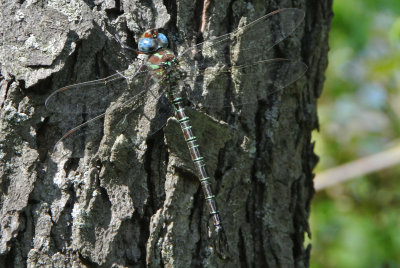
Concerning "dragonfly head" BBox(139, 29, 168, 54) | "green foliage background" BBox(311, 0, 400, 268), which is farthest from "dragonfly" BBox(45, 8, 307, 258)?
"green foliage background" BBox(311, 0, 400, 268)

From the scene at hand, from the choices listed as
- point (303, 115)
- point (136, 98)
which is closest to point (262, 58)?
point (303, 115)

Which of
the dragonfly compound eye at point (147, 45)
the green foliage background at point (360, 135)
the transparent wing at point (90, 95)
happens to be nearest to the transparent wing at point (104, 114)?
the transparent wing at point (90, 95)

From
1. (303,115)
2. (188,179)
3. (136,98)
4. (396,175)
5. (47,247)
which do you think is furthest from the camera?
(396,175)

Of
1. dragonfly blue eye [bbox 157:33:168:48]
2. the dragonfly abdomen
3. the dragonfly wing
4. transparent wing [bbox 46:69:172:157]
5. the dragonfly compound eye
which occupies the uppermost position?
dragonfly blue eye [bbox 157:33:168:48]

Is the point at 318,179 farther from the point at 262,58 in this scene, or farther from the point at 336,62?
the point at 262,58

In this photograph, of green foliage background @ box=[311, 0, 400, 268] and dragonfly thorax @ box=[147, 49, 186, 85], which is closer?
dragonfly thorax @ box=[147, 49, 186, 85]

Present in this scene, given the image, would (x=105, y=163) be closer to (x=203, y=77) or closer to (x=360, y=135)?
(x=203, y=77)

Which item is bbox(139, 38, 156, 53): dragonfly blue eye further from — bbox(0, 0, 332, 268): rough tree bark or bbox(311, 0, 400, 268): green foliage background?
bbox(311, 0, 400, 268): green foliage background

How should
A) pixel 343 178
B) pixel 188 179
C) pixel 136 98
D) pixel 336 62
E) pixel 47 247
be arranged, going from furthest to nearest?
pixel 336 62
pixel 343 178
pixel 136 98
pixel 188 179
pixel 47 247
